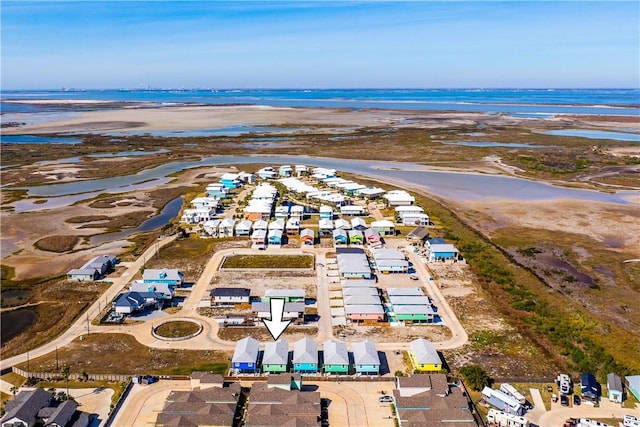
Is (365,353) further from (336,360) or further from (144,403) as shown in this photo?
(144,403)

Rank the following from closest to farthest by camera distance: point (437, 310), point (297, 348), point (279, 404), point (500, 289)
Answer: point (279, 404) < point (297, 348) < point (437, 310) < point (500, 289)

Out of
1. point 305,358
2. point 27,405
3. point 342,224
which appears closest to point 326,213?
point 342,224

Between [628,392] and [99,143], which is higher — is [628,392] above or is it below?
below

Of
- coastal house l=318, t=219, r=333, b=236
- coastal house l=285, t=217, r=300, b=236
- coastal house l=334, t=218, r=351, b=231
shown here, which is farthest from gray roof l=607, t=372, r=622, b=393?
coastal house l=285, t=217, r=300, b=236

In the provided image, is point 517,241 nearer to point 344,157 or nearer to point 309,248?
point 309,248

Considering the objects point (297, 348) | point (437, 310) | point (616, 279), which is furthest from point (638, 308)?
point (297, 348)

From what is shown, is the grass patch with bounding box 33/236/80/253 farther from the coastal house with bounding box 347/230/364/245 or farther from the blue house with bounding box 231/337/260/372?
the blue house with bounding box 231/337/260/372
